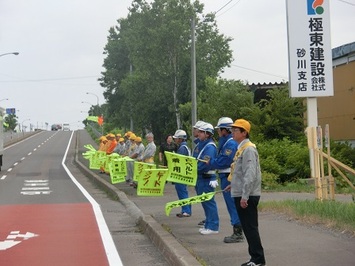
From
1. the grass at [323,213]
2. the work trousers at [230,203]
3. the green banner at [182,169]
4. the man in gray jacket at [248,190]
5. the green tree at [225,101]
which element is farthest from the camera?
the green tree at [225,101]

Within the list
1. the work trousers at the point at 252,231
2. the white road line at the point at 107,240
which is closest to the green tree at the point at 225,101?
the white road line at the point at 107,240

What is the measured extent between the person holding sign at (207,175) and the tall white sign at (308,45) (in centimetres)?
598

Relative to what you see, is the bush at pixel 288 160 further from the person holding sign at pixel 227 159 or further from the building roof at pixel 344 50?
the person holding sign at pixel 227 159

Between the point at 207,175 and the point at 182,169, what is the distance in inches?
36.4

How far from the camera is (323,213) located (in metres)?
10.7

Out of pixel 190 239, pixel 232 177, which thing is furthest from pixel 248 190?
pixel 190 239

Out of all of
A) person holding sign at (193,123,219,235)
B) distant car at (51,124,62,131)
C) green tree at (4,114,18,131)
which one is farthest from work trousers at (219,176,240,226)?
green tree at (4,114,18,131)

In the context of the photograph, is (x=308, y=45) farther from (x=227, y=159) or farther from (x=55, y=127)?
(x=55, y=127)

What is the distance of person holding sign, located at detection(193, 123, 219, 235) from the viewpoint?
31.8 ft

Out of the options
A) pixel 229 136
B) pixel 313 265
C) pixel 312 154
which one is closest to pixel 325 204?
pixel 312 154

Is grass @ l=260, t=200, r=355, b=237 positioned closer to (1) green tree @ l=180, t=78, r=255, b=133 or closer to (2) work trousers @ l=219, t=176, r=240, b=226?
(2) work trousers @ l=219, t=176, r=240, b=226

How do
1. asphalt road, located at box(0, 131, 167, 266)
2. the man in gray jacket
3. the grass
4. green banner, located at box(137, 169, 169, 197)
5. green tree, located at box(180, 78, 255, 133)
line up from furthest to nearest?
green tree, located at box(180, 78, 255, 133) → green banner, located at box(137, 169, 169, 197) → the grass → asphalt road, located at box(0, 131, 167, 266) → the man in gray jacket

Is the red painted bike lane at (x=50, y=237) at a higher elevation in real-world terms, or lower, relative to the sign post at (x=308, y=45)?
lower

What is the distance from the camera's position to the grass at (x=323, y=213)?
966 cm
